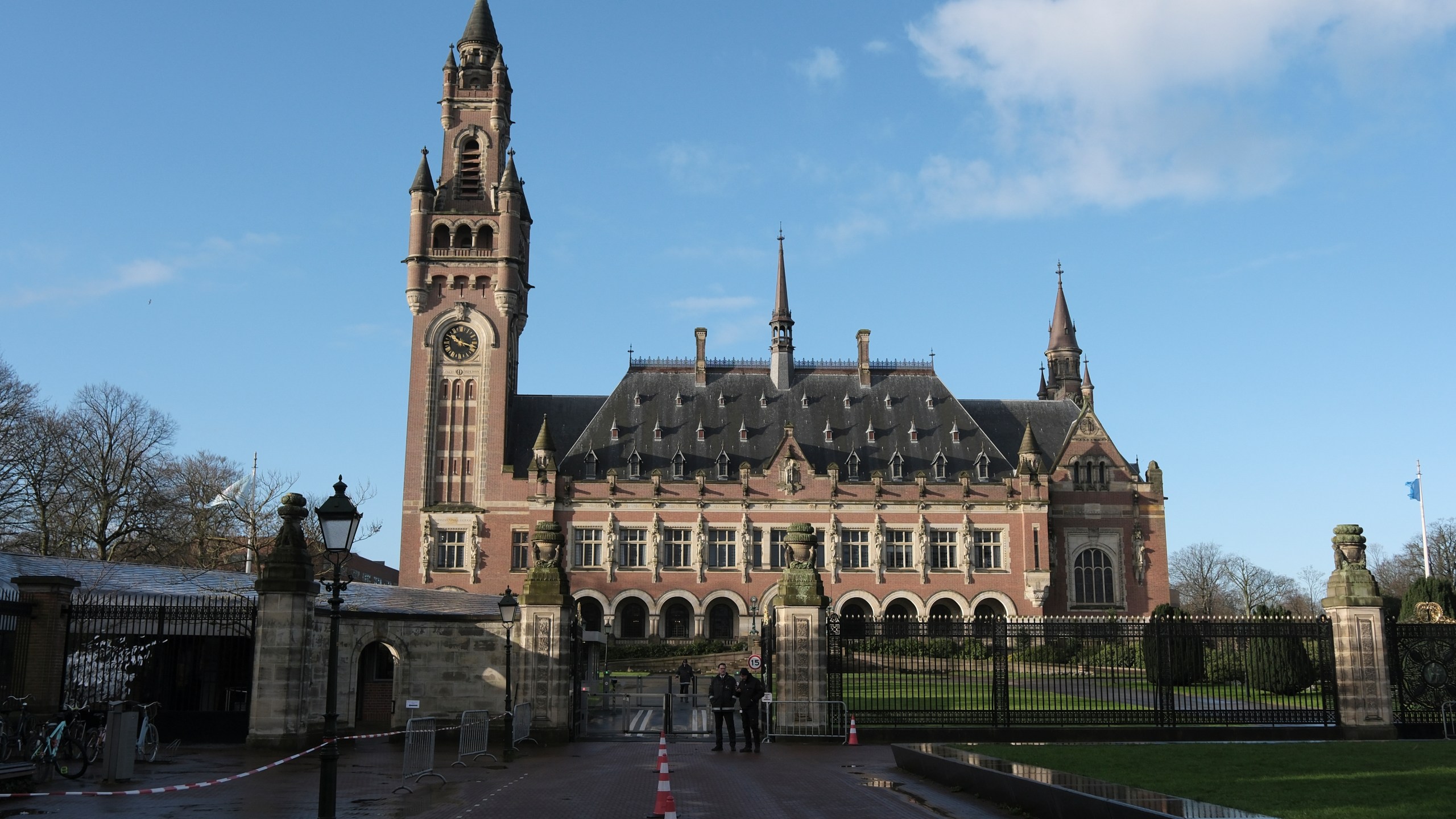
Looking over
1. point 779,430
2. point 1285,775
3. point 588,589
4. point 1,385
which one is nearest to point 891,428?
point 779,430

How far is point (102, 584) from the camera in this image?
25.3 m

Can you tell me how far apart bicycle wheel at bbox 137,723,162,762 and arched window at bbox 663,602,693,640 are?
4364 cm

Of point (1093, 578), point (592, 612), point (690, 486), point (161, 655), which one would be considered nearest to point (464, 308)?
point (690, 486)

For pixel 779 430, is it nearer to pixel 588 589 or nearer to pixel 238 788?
pixel 588 589

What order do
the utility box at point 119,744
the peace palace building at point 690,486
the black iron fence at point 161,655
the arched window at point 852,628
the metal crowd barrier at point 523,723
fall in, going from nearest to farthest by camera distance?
1. the utility box at point 119,744
2. the black iron fence at point 161,655
3. the metal crowd barrier at point 523,723
4. the arched window at point 852,628
5. the peace palace building at point 690,486

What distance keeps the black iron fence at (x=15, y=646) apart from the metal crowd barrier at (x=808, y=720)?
13043mm

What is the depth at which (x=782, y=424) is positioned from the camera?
2579 inches

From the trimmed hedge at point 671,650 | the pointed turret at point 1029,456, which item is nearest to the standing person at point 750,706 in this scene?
the trimmed hedge at point 671,650

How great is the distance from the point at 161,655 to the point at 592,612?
3948 centimetres

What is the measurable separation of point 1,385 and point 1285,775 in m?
47.0

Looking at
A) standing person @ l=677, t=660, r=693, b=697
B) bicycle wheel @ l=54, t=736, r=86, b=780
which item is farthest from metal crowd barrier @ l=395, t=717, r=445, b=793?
standing person @ l=677, t=660, r=693, b=697

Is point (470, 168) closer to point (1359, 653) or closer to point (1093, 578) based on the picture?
point (1093, 578)

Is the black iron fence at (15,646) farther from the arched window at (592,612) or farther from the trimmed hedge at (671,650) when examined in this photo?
the arched window at (592,612)

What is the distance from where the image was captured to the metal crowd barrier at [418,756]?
1636 cm
